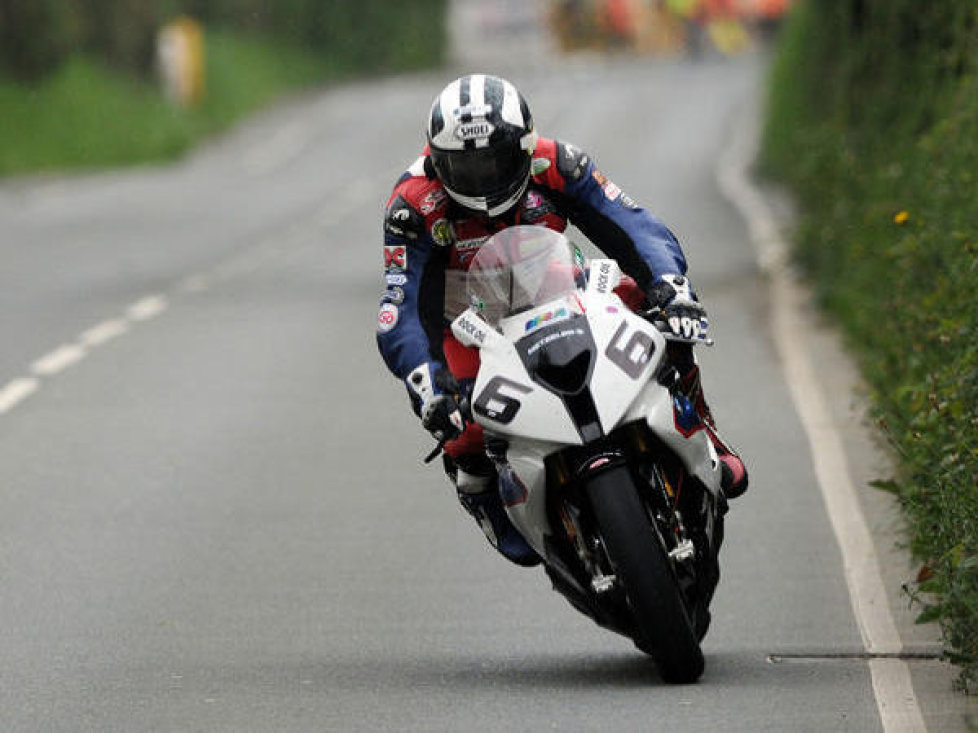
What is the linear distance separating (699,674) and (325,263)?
18615mm

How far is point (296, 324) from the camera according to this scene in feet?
65.6

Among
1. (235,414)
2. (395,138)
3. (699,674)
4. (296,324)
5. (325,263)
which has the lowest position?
(395,138)

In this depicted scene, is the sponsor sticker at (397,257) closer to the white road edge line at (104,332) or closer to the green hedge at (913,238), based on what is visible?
the green hedge at (913,238)

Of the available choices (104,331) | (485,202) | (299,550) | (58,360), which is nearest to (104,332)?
(104,331)

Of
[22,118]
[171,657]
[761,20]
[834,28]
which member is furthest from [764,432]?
[761,20]

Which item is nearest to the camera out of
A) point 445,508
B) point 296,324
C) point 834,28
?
point 445,508

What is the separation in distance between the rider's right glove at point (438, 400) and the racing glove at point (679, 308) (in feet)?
2.14

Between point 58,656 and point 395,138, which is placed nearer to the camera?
point 58,656

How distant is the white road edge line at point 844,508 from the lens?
25.6ft

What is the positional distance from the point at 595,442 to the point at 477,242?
38.5 inches

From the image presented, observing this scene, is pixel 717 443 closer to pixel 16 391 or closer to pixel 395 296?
pixel 395 296

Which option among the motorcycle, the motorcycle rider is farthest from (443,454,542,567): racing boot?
the motorcycle

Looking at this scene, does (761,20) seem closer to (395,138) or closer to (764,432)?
(395,138)

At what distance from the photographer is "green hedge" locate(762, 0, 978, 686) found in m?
8.96
